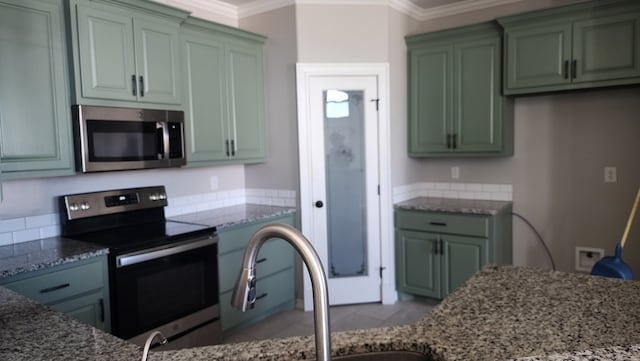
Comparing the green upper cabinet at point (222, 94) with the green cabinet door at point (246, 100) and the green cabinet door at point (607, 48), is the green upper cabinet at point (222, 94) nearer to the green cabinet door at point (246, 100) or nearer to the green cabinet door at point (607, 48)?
the green cabinet door at point (246, 100)

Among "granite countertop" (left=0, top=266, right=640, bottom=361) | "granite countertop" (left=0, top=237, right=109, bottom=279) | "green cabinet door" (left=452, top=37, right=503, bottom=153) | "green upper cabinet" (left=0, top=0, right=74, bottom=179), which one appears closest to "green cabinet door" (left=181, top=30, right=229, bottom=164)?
"green upper cabinet" (left=0, top=0, right=74, bottom=179)

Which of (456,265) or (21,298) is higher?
(21,298)

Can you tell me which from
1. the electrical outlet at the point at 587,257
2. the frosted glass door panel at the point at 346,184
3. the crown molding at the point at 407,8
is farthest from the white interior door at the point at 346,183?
the electrical outlet at the point at 587,257

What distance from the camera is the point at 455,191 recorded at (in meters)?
4.21

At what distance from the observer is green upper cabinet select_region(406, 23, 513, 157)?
3697mm

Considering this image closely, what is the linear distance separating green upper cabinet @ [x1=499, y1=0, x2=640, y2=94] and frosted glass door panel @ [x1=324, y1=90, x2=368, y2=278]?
49.5 inches

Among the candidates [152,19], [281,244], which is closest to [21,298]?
[152,19]

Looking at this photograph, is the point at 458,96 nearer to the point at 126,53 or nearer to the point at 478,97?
the point at 478,97

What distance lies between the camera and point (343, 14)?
3707mm

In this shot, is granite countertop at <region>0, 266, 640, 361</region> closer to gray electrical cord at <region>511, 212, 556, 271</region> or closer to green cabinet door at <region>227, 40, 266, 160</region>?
green cabinet door at <region>227, 40, 266, 160</region>

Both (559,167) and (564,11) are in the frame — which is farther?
(559,167)

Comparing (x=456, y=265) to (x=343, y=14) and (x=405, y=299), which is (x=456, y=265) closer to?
(x=405, y=299)

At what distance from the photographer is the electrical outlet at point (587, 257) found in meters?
3.55

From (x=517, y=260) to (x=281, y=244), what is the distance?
2055 millimetres
